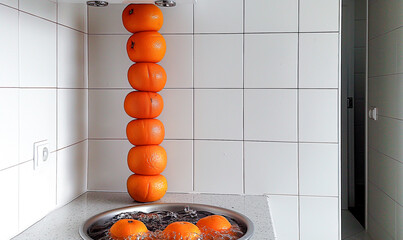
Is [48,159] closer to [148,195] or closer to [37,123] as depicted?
[37,123]

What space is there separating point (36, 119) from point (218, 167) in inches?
28.2

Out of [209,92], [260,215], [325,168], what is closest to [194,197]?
[260,215]

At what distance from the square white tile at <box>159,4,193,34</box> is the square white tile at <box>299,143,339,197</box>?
0.67 metres

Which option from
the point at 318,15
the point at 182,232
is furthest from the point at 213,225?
→ the point at 318,15

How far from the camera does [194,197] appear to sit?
152 centimetres

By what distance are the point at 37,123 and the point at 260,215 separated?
789 millimetres

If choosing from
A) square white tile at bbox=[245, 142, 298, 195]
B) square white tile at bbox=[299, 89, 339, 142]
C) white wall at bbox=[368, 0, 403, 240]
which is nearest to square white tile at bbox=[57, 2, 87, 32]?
square white tile at bbox=[245, 142, 298, 195]

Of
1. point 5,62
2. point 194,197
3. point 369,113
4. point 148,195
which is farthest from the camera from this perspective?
point 369,113

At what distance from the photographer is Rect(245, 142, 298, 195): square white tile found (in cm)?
154

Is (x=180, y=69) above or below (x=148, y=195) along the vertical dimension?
above

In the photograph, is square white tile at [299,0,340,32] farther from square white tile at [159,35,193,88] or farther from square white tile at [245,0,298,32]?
square white tile at [159,35,193,88]

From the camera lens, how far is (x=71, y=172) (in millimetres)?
1489

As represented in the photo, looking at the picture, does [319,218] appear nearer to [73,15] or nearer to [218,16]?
[218,16]

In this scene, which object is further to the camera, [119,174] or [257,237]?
[119,174]
